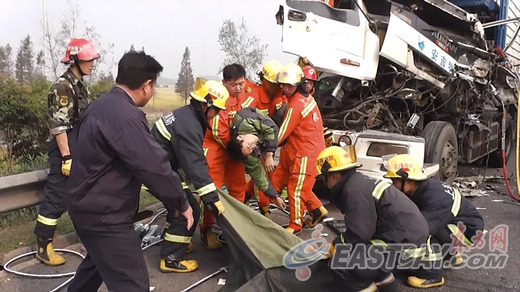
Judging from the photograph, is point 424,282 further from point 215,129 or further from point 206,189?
point 215,129

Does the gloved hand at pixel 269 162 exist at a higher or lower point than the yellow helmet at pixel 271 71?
lower

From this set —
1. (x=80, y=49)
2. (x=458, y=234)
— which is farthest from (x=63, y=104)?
(x=458, y=234)

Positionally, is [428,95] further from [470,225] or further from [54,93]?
[54,93]

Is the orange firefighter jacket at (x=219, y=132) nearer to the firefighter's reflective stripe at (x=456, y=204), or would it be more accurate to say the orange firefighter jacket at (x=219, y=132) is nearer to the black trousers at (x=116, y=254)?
the black trousers at (x=116, y=254)

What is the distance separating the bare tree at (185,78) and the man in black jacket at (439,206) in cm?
1766

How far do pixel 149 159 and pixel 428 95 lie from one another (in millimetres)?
4813

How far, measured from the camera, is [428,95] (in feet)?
19.8

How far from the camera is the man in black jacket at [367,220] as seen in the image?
297cm

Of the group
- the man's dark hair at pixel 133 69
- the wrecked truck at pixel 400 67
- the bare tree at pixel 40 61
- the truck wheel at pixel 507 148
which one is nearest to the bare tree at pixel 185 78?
the bare tree at pixel 40 61

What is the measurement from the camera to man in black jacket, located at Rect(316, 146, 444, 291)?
297 cm

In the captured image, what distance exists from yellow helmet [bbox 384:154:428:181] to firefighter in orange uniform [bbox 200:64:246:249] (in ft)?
4.49

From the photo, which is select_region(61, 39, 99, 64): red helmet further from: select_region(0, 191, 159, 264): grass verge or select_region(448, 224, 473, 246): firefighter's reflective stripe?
select_region(448, 224, 473, 246): firefighter's reflective stripe

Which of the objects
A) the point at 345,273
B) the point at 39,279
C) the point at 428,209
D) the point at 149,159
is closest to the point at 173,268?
the point at 39,279

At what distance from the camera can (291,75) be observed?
431 centimetres
